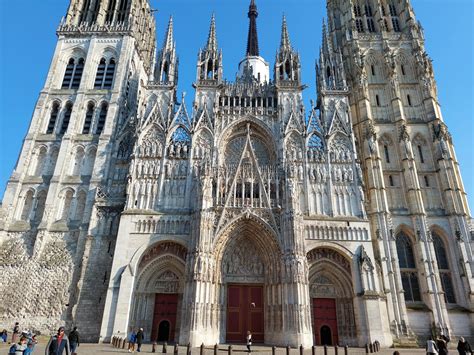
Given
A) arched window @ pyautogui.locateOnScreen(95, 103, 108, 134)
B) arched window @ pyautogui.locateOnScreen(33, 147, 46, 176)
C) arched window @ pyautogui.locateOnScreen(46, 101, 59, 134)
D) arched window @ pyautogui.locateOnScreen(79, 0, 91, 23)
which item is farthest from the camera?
arched window @ pyautogui.locateOnScreen(79, 0, 91, 23)

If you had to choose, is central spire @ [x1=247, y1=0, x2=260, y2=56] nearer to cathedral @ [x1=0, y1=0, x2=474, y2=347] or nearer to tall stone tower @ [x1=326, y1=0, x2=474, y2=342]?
tall stone tower @ [x1=326, y1=0, x2=474, y2=342]

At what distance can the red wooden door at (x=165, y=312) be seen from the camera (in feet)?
74.1

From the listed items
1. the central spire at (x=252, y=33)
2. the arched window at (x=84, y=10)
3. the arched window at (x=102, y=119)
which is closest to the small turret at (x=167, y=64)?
the arched window at (x=102, y=119)

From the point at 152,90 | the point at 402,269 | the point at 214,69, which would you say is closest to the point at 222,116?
the point at 214,69

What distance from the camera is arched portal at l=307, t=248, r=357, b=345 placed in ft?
73.5

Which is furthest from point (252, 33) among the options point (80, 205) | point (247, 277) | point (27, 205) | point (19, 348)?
point (19, 348)

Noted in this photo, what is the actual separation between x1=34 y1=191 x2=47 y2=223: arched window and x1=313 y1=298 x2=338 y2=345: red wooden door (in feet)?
69.4

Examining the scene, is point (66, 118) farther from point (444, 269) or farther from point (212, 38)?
point (444, 269)

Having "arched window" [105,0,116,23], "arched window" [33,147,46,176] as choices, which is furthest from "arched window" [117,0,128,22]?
"arched window" [33,147,46,176]

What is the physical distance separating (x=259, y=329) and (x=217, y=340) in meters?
2.97

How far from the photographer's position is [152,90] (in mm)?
29266

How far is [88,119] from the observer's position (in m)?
29.8

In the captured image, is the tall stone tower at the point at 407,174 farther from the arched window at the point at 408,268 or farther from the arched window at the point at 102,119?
the arched window at the point at 102,119

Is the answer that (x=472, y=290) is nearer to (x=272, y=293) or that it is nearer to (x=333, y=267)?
(x=333, y=267)
